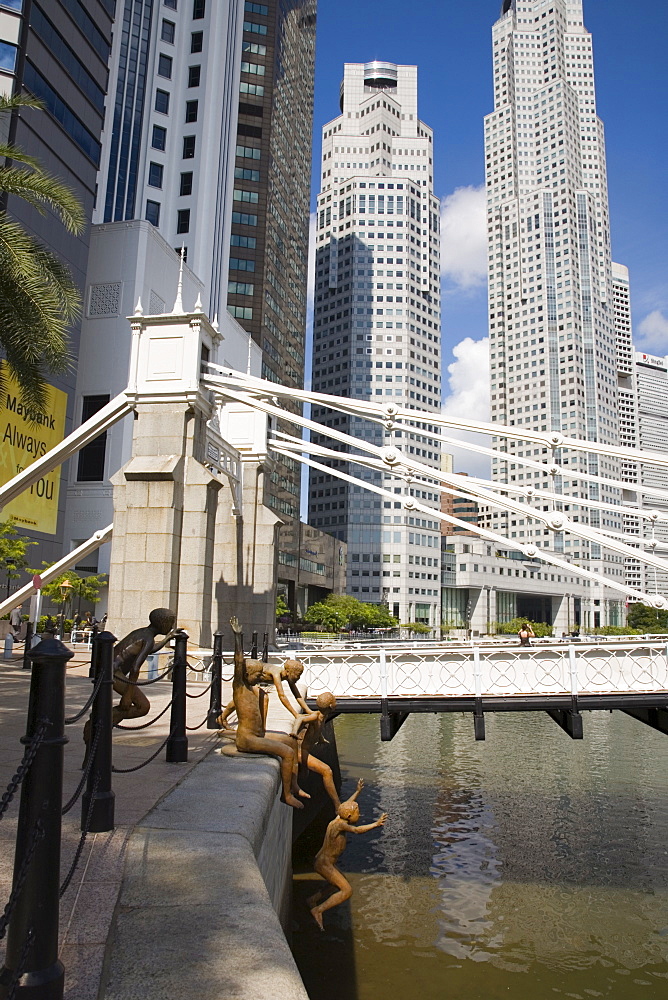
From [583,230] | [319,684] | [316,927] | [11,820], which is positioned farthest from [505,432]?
[583,230]

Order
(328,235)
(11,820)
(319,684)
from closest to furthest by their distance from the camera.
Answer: (11,820), (319,684), (328,235)

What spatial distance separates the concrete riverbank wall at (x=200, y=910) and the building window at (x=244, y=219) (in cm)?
7179

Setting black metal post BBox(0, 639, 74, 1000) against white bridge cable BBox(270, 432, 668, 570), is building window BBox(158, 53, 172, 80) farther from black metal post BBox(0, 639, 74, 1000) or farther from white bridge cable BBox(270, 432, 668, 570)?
black metal post BBox(0, 639, 74, 1000)

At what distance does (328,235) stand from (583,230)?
181ft

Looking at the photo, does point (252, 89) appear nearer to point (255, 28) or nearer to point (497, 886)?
point (255, 28)

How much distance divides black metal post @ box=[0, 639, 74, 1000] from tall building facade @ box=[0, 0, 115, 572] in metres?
32.6

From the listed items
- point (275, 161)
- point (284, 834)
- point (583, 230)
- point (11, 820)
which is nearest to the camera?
point (11, 820)

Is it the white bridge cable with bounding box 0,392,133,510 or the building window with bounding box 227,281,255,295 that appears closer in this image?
the white bridge cable with bounding box 0,392,133,510

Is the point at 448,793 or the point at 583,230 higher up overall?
the point at 583,230

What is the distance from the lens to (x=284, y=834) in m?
7.31

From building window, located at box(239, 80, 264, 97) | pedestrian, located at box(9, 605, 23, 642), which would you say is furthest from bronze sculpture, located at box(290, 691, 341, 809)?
building window, located at box(239, 80, 264, 97)

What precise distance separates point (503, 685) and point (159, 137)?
64411 millimetres

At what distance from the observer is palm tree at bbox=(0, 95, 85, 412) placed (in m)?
13.4

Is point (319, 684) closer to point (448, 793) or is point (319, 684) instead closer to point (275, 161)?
point (448, 793)
